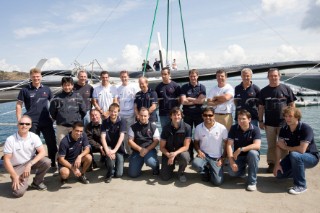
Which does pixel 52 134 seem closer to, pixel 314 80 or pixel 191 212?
pixel 191 212

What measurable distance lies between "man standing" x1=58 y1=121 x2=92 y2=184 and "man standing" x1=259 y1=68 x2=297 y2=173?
3138 millimetres

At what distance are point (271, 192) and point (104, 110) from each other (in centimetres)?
351

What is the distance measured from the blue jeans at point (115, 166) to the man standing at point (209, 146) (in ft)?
4.27

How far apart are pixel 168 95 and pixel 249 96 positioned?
1.56m

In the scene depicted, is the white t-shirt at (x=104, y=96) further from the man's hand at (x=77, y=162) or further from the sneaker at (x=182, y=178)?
the sneaker at (x=182, y=178)

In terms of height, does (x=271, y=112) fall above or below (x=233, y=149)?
above

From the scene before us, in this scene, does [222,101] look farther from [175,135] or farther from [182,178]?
[182,178]

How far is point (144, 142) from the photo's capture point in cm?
524

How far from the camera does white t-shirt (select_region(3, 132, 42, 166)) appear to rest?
4422 mm

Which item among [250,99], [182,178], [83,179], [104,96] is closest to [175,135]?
[182,178]

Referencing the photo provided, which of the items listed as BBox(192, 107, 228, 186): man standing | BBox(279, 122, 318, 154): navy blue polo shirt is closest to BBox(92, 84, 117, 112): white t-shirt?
BBox(192, 107, 228, 186): man standing

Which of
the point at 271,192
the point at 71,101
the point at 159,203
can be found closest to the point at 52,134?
the point at 71,101

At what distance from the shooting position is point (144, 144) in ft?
17.2

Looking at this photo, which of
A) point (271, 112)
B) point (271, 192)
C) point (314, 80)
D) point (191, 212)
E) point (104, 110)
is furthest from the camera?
point (314, 80)
